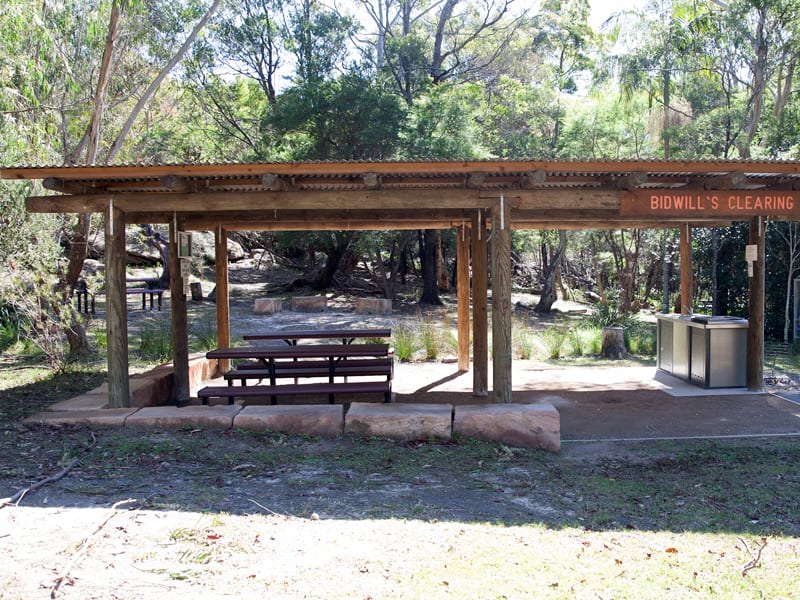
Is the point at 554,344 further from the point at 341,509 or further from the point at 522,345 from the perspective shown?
the point at 341,509

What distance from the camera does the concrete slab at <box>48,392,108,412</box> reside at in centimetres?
691

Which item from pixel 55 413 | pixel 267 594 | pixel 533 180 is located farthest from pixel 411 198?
pixel 267 594

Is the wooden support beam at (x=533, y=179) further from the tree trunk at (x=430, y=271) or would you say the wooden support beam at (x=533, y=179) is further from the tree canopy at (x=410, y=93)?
the tree trunk at (x=430, y=271)

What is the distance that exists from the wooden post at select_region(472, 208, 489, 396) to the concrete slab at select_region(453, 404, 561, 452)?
2.40 m

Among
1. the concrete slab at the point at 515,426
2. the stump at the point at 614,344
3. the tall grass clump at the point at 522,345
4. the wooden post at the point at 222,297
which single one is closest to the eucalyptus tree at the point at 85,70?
the wooden post at the point at 222,297

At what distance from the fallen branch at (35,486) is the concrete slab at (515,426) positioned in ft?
10.2

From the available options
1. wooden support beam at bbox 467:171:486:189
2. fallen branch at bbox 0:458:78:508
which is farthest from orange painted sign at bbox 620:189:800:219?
fallen branch at bbox 0:458:78:508

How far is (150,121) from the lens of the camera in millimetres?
22031

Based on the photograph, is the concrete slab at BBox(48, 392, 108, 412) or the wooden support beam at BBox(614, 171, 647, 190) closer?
the wooden support beam at BBox(614, 171, 647, 190)

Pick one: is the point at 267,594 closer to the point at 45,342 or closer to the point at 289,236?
the point at 45,342

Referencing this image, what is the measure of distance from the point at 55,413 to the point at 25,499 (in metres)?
2.29

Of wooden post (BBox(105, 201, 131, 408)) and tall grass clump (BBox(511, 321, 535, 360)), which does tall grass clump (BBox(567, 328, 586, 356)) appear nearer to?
tall grass clump (BBox(511, 321, 535, 360))

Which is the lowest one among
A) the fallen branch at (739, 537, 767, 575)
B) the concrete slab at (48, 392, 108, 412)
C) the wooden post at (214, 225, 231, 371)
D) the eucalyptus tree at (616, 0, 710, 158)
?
the fallen branch at (739, 537, 767, 575)

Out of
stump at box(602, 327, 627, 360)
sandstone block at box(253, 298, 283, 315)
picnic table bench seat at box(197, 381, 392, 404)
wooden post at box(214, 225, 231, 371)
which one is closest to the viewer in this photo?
picnic table bench seat at box(197, 381, 392, 404)
